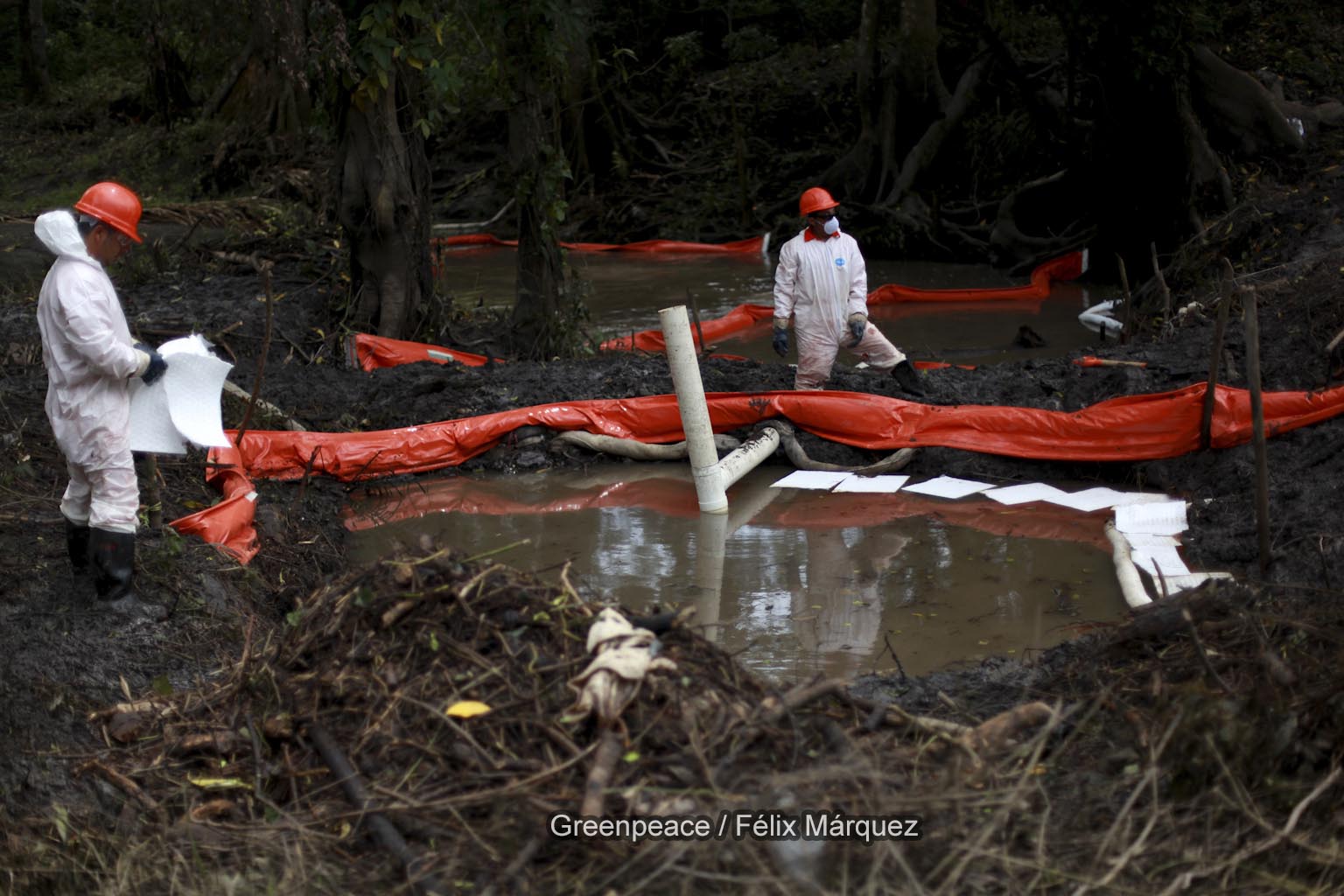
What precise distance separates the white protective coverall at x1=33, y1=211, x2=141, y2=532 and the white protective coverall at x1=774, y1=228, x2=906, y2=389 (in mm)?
4807

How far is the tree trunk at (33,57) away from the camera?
24.6 meters

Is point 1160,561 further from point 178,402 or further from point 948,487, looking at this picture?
point 178,402

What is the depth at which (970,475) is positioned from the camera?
7.93m

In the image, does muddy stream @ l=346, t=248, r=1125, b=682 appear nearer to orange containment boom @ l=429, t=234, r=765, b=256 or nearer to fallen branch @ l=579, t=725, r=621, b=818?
fallen branch @ l=579, t=725, r=621, b=818

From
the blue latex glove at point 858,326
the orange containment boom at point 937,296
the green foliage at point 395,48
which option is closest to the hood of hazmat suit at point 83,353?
the blue latex glove at point 858,326

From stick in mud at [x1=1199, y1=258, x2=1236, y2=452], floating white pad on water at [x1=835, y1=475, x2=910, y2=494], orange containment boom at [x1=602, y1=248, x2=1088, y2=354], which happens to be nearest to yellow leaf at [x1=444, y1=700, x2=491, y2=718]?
floating white pad on water at [x1=835, y1=475, x2=910, y2=494]

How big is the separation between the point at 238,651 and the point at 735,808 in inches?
111

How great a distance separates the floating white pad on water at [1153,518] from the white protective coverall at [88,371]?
4.90 m

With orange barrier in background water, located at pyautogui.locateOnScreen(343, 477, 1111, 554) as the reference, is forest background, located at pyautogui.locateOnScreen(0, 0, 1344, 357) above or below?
above

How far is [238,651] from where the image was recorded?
552 centimetres

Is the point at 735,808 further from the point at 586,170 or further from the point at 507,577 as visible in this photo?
the point at 586,170

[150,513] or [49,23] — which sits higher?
[49,23]

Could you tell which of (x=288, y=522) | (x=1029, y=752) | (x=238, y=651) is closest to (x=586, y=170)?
(x=288, y=522)

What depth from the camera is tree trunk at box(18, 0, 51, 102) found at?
80.6 feet
